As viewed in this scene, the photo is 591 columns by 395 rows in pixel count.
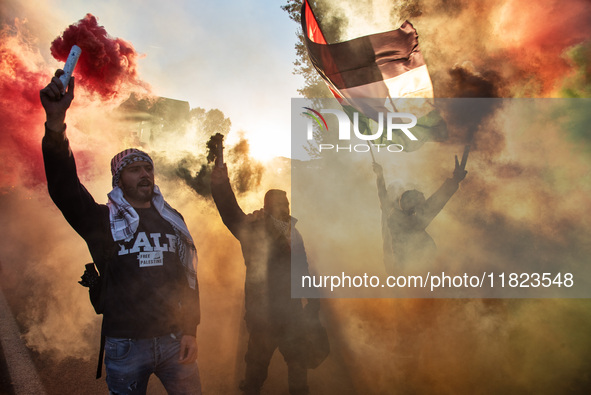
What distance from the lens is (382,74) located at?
197 inches

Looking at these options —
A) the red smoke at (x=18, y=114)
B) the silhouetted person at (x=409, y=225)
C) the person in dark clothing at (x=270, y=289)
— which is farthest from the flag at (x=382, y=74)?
the red smoke at (x=18, y=114)

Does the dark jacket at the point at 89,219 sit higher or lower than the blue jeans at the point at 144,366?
higher

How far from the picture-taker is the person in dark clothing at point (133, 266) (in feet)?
7.20

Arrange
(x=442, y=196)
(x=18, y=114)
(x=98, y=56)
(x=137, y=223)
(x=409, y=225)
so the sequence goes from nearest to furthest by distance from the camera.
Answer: (x=137, y=223) < (x=98, y=56) < (x=18, y=114) < (x=409, y=225) < (x=442, y=196)

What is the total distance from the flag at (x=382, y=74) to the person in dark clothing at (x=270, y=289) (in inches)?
74.8

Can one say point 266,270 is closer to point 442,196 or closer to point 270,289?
point 270,289

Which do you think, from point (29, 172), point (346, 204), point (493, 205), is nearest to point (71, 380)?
point (29, 172)

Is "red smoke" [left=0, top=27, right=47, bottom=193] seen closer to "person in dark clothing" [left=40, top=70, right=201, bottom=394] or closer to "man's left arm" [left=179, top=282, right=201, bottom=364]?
"person in dark clothing" [left=40, top=70, right=201, bottom=394]

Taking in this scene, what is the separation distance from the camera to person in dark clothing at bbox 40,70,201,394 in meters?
2.19

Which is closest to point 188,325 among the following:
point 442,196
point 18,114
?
point 442,196

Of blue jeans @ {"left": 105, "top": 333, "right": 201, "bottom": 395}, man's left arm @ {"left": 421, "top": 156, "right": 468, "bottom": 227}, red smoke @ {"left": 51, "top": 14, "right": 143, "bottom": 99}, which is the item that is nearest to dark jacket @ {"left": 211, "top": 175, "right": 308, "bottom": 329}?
blue jeans @ {"left": 105, "top": 333, "right": 201, "bottom": 395}

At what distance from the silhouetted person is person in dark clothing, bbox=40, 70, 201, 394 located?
3117 millimetres

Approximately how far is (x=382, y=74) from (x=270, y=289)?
3281 mm

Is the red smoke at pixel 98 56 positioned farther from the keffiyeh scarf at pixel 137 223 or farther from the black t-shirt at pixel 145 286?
the black t-shirt at pixel 145 286
